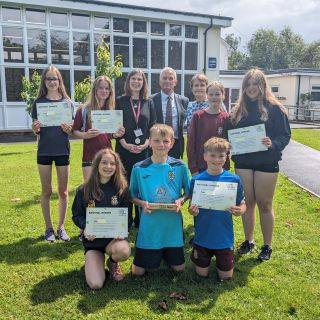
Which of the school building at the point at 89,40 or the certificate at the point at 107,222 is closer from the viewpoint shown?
the certificate at the point at 107,222

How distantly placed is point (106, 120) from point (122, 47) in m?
16.9

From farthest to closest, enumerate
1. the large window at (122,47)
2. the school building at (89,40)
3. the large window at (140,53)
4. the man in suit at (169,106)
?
the large window at (140,53)
the large window at (122,47)
the school building at (89,40)
the man in suit at (169,106)

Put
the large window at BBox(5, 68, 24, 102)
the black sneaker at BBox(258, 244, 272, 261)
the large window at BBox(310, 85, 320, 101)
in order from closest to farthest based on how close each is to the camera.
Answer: the black sneaker at BBox(258, 244, 272, 261), the large window at BBox(5, 68, 24, 102), the large window at BBox(310, 85, 320, 101)

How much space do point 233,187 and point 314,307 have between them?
1.34 metres

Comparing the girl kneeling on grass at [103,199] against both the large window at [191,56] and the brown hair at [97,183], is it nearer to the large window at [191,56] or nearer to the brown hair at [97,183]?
the brown hair at [97,183]

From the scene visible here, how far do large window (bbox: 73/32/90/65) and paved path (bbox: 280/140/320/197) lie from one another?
1155 centimetres

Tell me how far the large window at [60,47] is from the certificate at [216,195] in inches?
684

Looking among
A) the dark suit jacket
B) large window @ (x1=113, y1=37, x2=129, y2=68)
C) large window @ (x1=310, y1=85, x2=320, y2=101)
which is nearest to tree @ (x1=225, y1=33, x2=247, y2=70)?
large window @ (x1=310, y1=85, x2=320, y2=101)

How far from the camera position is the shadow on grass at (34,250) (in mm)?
4551

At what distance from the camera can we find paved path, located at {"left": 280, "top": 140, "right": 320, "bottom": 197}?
8.78 meters

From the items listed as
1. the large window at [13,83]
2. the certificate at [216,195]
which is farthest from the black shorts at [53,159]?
the large window at [13,83]

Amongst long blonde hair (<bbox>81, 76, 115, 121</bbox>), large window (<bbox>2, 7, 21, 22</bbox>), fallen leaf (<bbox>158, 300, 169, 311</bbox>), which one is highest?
large window (<bbox>2, 7, 21, 22</bbox>)

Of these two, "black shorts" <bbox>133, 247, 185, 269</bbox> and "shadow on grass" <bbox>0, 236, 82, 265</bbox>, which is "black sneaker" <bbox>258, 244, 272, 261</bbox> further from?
"shadow on grass" <bbox>0, 236, 82, 265</bbox>

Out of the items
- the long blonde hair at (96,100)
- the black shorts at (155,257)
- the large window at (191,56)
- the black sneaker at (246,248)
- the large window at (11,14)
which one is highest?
the large window at (11,14)
